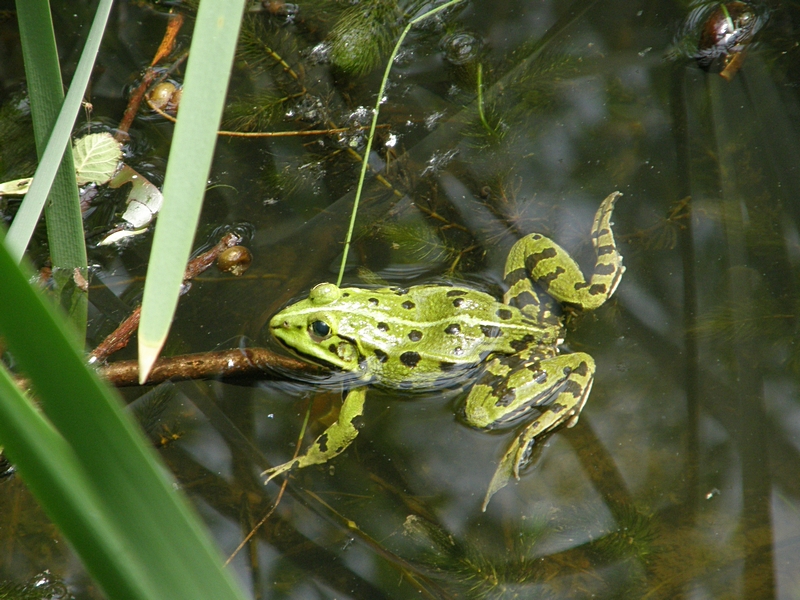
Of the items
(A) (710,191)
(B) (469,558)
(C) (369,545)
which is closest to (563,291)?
(A) (710,191)

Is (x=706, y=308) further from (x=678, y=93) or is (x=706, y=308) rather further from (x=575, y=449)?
(x=678, y=93)

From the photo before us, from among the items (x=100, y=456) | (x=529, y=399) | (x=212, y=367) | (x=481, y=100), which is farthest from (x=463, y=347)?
(x=100, y=456)

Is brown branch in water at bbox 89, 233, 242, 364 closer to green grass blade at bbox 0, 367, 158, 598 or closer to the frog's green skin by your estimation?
the frog's green skin

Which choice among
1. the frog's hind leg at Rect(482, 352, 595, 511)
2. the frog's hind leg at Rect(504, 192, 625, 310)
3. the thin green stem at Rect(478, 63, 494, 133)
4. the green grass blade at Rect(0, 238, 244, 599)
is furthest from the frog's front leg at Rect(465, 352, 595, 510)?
the green grass blade at Rect(0, 238, 244, 599)

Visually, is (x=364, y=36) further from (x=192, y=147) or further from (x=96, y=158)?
(x=192, y=147)

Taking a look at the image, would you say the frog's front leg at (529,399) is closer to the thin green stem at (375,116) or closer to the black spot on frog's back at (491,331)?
the black spot on frog's back at (491,331)

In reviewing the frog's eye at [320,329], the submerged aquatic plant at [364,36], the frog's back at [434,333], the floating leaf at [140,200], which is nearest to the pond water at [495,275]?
the submerged aquatic plant at [364,36]
